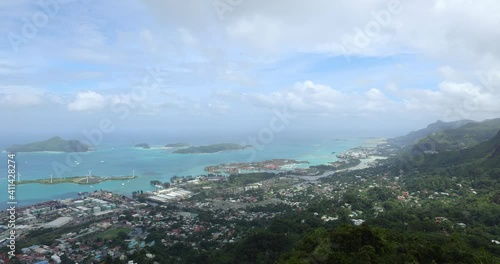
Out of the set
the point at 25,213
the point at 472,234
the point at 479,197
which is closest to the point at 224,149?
the point at 25,213

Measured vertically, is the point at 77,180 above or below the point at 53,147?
below

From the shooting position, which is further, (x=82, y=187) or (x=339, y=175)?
(x=339, y=175)

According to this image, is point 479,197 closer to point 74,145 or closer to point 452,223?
point 452,223

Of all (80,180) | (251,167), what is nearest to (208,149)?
(251,167)

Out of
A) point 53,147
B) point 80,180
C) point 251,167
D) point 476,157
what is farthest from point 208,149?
point 476,157

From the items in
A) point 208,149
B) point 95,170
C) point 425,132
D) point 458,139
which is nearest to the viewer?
point 95,170

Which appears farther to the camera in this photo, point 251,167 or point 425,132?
point 425,132

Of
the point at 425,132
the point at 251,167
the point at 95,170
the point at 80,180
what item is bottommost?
the point at 251,167

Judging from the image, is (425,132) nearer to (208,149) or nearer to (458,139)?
(458,139)

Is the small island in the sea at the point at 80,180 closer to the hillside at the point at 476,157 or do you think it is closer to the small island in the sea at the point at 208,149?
the small island in the sea at the point at 208,149

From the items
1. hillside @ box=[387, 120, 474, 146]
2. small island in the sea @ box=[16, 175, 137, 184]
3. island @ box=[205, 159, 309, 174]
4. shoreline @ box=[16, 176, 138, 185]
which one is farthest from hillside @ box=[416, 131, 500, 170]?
hillside @ box=[387, 120, 474, 146]

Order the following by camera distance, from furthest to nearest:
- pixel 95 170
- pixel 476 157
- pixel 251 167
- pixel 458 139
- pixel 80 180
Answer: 1. pixel 458 139
2. pixel 251 167
3. pixel 95 170
4. pixel 80 180
5. pixel 476 157
